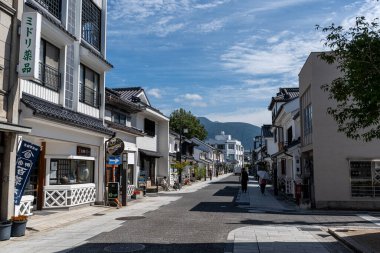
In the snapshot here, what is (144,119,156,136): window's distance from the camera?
3498cm

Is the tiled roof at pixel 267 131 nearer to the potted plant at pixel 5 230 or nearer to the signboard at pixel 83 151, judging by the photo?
the signboard at pixel 83 151

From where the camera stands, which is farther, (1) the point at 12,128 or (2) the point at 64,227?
(2) the point at 64,227

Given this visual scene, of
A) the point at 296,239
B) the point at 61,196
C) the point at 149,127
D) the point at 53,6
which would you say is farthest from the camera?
the point at 149,127

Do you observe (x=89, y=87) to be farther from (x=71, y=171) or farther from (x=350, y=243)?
(x=350, y=243)

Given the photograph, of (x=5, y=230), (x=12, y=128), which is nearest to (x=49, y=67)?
(x=12, y=128)

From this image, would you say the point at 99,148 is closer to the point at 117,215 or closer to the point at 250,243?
the point at 117,215

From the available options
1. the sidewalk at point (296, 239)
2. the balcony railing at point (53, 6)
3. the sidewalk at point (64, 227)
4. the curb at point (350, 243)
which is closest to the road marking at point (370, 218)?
the sidewalk at point (296, 239)

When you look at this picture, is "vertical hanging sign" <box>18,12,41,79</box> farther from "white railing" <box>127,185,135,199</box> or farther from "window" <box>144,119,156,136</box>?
"window" <box>144,119,156,136</box>

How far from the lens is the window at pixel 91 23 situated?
2077 cm

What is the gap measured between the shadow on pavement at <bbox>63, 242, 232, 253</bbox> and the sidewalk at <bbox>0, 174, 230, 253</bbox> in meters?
0.54

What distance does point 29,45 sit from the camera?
12.5 metres

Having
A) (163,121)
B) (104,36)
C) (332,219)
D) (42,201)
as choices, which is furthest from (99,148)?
(163,121)

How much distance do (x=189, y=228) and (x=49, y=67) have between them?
28.8 ft

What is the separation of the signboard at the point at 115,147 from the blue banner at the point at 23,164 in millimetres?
7130
